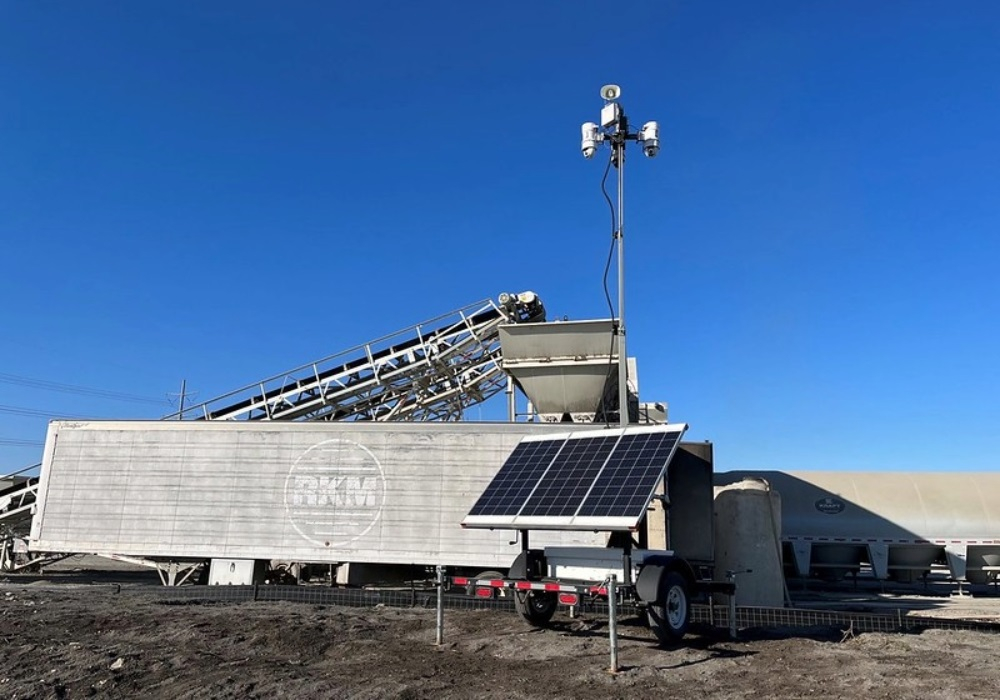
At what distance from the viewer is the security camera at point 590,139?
16188 mm

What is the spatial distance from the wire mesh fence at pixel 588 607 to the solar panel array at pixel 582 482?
4.76ft

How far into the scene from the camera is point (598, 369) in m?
19.8

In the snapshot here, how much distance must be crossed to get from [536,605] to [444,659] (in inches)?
110

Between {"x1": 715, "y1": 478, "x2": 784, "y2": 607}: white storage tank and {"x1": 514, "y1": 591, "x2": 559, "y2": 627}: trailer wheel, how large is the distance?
599 centimetres

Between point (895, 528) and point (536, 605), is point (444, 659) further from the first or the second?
point (895, 528)

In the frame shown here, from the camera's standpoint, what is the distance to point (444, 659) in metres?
9.41

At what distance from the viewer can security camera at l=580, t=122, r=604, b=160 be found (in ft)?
53.1

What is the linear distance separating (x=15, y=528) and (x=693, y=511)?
80.2 ft

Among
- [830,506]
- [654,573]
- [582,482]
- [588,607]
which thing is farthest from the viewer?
[830,506]

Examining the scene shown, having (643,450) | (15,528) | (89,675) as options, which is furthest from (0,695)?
(15,528)

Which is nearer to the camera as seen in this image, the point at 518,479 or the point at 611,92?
the point at 518,479

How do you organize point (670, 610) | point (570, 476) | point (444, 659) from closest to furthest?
1. point (444, 659)
2. point (670, 610)
3. point (570, 476)

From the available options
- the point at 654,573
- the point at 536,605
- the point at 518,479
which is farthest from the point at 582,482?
the point at 536,605

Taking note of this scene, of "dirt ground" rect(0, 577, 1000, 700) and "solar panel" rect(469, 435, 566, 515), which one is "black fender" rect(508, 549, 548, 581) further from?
"solar panel" rect(469, 435, 566, 515)
